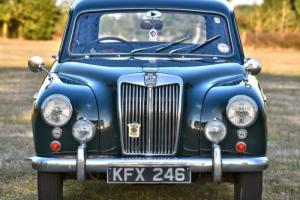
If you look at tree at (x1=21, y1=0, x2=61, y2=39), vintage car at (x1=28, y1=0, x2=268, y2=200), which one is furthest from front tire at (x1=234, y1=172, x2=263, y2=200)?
tree at (x1=21, y1=0, x2=61, y2=39)

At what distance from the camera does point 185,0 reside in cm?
626

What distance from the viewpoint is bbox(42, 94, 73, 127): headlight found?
4.79m

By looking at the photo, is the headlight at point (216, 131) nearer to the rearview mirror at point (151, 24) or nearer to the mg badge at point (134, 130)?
the mg badge at point (134, 130)

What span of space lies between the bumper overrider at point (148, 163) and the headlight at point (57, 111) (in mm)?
231

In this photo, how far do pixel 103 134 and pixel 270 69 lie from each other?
22139 millimetres

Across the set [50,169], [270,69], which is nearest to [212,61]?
[50,169]

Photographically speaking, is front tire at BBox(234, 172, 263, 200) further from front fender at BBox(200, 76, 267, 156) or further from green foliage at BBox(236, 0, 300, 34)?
green foliage at BBox(236, 0, 300, 34)

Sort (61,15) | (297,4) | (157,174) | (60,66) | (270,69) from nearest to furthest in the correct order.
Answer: (157,174) → (60,66) → (270,69) → (297,4) → (61,15)

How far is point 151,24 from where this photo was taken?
20.7 ft

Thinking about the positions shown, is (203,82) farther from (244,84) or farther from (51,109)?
(51,109)

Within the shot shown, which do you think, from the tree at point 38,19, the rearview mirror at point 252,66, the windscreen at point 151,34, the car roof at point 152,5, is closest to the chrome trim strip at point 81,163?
the windscreen at point 151,34

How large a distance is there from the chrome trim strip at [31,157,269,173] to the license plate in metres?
0.04

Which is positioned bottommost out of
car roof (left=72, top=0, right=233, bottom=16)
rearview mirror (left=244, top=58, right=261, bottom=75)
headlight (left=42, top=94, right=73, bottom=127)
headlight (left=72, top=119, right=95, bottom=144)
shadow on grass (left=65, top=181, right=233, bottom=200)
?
shadow on grass (left=65, top=181, right=233, bottom=200)

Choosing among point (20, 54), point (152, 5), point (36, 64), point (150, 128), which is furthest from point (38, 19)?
point (150, 128)
